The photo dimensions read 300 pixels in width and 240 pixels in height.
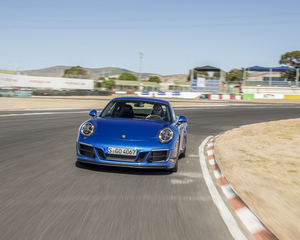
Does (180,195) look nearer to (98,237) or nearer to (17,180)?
(98,237)

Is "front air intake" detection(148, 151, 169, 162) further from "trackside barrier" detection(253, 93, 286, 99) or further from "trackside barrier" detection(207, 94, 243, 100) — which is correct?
"trackside barrier" detection(253, 93, 286, 99)

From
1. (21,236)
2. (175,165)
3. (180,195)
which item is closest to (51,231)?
(21,236)

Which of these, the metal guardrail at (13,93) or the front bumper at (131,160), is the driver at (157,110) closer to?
the front bumper at (131,160)

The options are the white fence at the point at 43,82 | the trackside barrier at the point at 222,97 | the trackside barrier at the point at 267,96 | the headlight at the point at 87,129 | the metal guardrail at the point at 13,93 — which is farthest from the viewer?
the trackside barrier at the point at 267,96

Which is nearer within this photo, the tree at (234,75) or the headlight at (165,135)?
the headlight at (165,135)

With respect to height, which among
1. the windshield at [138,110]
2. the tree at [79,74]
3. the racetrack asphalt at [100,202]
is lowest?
the racetrack asphalt at [100,202]

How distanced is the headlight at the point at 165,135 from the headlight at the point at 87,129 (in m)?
1.08

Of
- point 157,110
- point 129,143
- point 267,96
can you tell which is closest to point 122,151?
point 129,143

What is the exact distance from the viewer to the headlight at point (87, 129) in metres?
5.43

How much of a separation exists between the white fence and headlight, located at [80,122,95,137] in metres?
41.5

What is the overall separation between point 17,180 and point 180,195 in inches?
90.3

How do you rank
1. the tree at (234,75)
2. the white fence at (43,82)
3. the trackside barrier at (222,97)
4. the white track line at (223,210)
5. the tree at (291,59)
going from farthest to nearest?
the tree at (234,75) → the tree at (291,59) → the trackside barrier at (222,97) → the white fence at (43,82) → the white track line at (223,210)

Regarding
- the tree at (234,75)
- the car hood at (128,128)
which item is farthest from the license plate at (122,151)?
the tree at (234,75)

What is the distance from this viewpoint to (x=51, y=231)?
3.10 metres
